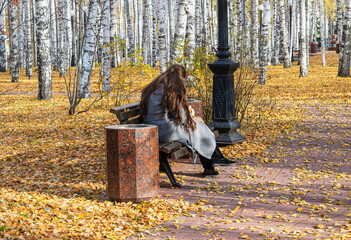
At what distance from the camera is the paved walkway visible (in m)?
4.48

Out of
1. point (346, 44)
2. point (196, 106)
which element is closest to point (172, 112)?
point (196, 106)

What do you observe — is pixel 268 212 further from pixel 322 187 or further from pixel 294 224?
pixel 322 187

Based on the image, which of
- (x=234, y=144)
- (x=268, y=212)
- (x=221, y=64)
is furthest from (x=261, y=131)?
(x=268, y=212)

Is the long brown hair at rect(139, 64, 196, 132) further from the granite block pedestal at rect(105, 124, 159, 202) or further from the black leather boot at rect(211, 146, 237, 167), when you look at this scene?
the black leather boot at rect(211, 146, 237, 167)

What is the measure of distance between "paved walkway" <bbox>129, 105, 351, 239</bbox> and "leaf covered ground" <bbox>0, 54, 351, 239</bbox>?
0.04 m

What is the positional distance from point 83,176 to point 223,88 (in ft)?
10.0

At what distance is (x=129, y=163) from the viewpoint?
5348 millimetres

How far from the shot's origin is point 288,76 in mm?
23500

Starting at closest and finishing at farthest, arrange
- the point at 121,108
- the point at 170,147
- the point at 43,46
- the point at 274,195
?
the point at 274,195
the point at 170,147
the point at 121,108
the point at 43,46

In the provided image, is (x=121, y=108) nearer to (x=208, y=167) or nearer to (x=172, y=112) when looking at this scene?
(x=172, y=112)

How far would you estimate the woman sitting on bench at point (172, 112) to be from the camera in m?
6.22

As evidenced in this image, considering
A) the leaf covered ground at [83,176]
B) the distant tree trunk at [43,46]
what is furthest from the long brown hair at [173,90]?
the distant tree trunk at [43,46]

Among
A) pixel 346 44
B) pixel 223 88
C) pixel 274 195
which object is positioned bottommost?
pixel 274 195

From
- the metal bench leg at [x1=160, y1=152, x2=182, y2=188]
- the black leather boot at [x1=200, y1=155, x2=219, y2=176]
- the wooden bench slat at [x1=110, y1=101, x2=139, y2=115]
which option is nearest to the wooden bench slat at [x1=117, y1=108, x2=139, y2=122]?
the wooden bench slat at [x1=110, y1=101, x2=139, y2=115]
